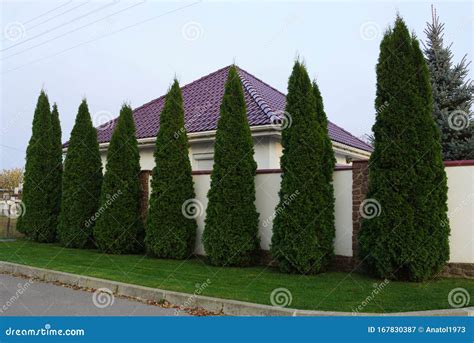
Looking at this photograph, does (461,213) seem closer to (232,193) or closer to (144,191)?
(232,193)

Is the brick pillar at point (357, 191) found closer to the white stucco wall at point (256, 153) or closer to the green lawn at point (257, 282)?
the green lawn at point (257, 282)

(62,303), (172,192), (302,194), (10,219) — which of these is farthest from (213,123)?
(10,219)

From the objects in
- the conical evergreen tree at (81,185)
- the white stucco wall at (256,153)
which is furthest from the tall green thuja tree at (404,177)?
the conical evergreen tree at (81,185)

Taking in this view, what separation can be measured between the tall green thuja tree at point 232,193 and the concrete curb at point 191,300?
3.04 meters

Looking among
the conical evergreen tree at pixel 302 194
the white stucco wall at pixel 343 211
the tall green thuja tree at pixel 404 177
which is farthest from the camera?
the white stucco wall at pixel 343 211

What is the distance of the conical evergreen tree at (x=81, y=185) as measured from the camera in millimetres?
13984

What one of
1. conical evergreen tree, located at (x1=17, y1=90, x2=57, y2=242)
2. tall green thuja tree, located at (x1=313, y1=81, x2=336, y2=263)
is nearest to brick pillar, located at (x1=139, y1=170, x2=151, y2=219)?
conical evergreen tree, located at (x1=17, y1=90, x2=57, y2=242)

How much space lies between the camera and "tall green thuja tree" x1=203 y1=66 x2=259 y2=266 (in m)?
10.4

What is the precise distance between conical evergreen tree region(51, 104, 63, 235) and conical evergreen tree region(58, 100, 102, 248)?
127cm

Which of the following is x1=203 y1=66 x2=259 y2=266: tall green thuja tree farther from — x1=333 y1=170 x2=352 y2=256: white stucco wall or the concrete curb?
the concrete curb

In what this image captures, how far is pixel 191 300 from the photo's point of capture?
677 cm

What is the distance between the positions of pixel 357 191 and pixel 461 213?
2020 millimetres
